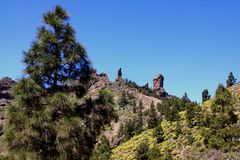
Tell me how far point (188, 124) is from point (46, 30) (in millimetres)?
30138

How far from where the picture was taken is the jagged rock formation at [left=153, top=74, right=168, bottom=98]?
624ft

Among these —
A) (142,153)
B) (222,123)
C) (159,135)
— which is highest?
(159,135)

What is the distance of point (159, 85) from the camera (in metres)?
195

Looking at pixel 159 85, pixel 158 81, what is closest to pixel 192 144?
pixel 158 81

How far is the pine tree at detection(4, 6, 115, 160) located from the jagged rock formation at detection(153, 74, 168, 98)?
179 metres

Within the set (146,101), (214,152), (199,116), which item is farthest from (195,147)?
(146,101)

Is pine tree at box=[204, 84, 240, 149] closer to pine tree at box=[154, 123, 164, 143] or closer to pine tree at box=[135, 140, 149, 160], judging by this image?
pine tree at box=[135, 140, 149, 160]

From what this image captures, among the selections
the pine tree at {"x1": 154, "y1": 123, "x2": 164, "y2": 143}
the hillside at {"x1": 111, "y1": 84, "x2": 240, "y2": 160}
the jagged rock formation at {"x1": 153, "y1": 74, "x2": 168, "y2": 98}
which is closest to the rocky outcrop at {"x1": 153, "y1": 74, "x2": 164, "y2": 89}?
the jagged rock formation at {"x1": 153, "y1": 74, "x2": 168, "y2": 98}

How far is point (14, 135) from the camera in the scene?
1047 centimetres

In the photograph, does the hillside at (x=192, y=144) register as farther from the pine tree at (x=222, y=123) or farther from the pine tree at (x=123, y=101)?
the pine tree at (x=123, y=101)

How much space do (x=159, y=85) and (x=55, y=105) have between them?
611 ft

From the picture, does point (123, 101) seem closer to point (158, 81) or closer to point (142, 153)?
point (158, 81)

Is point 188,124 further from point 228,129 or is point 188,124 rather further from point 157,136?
point 228,129

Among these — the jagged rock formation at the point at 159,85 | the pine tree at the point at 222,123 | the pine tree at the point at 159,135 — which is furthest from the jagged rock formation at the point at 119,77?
the pine tree at the point at 222,123
